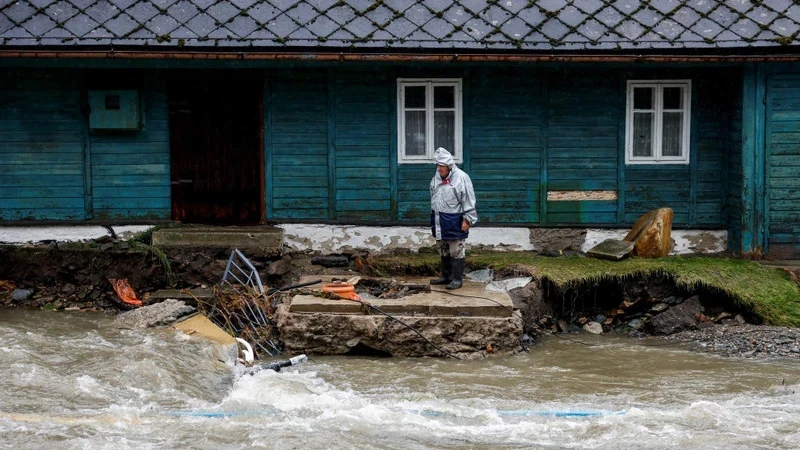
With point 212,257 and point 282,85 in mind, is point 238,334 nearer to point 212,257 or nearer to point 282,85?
point 212,257

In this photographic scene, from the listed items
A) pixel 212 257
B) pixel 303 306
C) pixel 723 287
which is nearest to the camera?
pixel 303 306

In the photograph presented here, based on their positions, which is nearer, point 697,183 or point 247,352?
point 247,352

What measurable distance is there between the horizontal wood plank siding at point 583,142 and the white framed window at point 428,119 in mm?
1282

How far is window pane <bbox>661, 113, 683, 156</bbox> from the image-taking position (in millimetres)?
14781

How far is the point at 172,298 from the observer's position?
13.4m

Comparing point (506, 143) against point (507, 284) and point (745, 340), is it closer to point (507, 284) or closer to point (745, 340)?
point (507, 284)

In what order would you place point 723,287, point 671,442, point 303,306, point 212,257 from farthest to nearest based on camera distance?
point 212,257, point 723,287, point 303,306, point 671,442

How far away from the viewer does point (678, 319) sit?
1301cm

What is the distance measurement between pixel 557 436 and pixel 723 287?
4559 millimetres

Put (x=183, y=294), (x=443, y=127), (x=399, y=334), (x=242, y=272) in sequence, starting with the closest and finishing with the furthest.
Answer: (x=399, y=334), (x=242, y=272), (x=183, y=294), (x=443, y=127)

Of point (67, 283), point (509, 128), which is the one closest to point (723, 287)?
point (509, 128)

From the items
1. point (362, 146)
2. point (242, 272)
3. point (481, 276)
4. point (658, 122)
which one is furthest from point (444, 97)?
point (242, 272)

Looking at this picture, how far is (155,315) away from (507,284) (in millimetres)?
4158

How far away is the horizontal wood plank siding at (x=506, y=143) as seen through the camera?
579 inches
